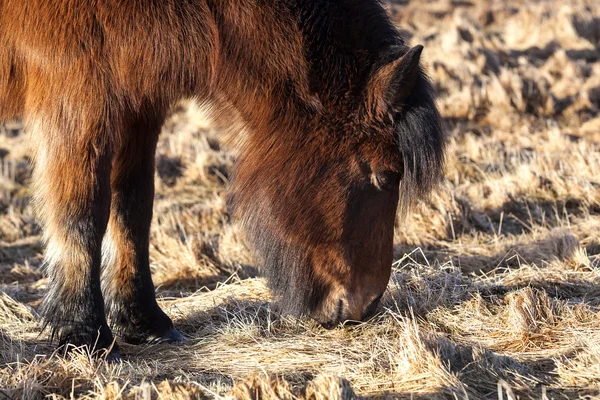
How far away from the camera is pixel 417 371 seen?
3520 millimetres

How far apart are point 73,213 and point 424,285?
2.06 m

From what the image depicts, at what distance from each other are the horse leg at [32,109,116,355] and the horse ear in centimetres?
136

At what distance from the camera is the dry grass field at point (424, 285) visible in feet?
11.6

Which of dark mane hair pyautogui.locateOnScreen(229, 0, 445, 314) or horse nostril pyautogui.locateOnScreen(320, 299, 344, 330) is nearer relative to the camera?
dark mane hair pyautogui.locateOnScreen(229, 0, 445, 314)

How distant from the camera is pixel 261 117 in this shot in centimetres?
415

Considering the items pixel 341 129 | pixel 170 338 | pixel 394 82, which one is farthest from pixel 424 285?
pixel 170 338

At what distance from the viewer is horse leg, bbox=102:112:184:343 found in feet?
15.3

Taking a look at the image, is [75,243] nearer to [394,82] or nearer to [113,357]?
[113,357]

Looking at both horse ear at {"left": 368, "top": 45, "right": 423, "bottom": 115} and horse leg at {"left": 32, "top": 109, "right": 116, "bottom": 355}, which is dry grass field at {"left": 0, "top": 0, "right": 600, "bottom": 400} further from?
horse ear at {"left": 368, "top": 45, "right": 423, "bottom": 115}

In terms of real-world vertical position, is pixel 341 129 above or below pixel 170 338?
above

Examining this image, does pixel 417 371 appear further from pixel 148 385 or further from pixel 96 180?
pixel 96 180

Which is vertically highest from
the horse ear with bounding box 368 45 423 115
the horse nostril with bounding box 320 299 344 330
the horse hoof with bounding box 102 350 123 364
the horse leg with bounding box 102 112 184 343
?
the horse ear with bounding box 368 45 423 115

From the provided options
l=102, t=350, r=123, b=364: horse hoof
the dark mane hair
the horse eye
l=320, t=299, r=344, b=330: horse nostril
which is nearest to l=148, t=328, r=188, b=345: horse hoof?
l=102, t=350, r=123, b=364: horse hoof

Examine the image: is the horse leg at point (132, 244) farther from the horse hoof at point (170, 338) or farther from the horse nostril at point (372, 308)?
the horse nostril at point (372, 308)
